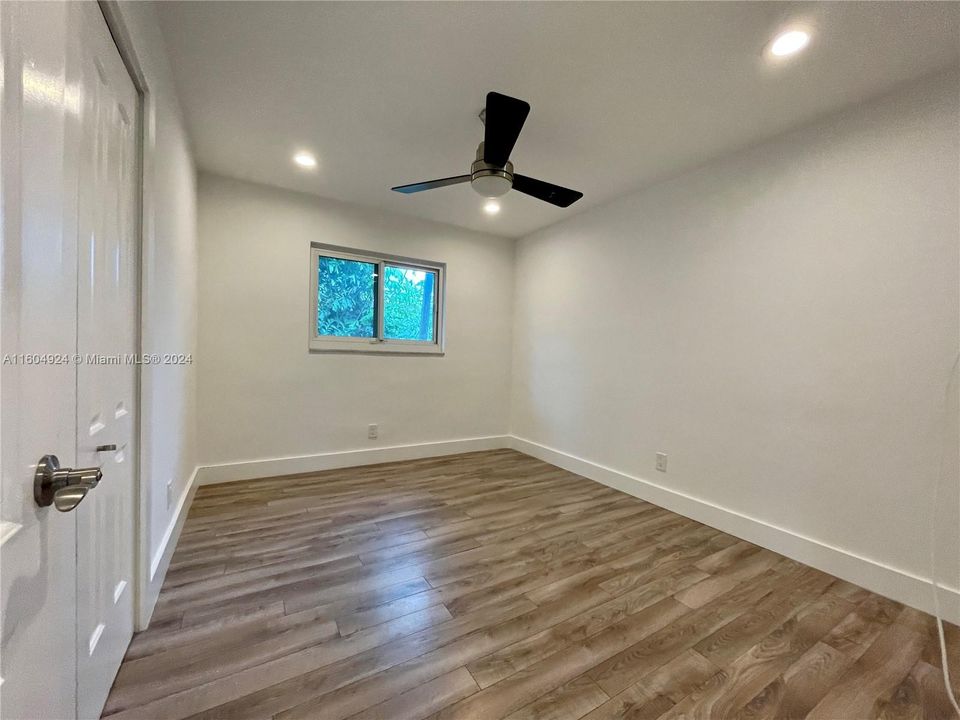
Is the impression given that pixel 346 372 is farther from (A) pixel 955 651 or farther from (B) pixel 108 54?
(A) pixel 955 651

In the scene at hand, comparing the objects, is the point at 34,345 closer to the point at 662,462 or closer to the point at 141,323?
the point at 141,323

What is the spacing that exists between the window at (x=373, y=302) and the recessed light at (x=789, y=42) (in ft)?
9.28

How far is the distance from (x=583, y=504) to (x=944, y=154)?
2617mm

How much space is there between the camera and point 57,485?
583 mm

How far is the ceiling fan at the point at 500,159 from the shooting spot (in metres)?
1.61

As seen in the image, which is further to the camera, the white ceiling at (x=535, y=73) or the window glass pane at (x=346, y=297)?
the window glass pane at (x=346, y=297)

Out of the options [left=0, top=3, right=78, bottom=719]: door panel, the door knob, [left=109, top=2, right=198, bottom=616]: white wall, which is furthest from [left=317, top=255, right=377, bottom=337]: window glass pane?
the door knob

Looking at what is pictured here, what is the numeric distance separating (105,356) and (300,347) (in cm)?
219

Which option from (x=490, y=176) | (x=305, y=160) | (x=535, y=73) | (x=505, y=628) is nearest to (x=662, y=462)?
(x=505, y=628)

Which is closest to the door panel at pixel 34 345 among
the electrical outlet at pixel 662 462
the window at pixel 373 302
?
the window at pixel 373 302

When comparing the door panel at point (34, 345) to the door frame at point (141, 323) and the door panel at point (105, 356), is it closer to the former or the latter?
the door panel at point (105, 356)

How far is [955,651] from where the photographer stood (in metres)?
1.42

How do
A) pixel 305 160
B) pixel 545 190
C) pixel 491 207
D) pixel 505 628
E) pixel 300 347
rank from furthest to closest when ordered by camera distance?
pixel 491 207 → pixel 300 347 → pixel 305 160 → pixel 545 190 → pixel 505 628

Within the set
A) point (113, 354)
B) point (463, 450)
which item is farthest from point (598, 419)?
point (113, 354)
